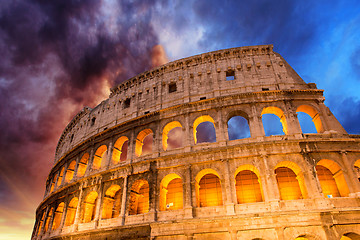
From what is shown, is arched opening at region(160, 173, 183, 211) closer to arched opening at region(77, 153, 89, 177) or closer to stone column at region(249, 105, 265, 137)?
stone column at region(249, 105, 265, 137)

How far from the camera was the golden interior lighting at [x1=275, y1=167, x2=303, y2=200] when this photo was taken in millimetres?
14316

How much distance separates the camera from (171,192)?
53.2 feet

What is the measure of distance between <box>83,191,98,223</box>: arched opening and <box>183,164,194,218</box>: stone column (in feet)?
26.7

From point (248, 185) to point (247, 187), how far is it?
0.49 ft

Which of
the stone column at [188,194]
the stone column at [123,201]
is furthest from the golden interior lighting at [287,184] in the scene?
the stone column at [123,201]

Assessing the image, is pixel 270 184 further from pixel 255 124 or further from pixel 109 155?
pixel 109 155

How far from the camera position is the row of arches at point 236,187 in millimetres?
14328

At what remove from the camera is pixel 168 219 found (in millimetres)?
14109

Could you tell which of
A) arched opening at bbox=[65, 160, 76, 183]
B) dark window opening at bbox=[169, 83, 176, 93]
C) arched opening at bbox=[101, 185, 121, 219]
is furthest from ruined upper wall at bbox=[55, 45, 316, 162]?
arched opening at bbox=[101, 185, 121, 219]

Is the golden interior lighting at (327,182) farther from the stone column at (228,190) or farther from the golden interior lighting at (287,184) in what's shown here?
the stone column at (228,190)

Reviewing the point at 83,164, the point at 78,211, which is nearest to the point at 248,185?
the point at 78,211

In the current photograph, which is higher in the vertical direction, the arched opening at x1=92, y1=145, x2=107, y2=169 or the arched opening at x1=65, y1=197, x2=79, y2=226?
the arched opening at x1=92, y1=145, x2=107, y2=169

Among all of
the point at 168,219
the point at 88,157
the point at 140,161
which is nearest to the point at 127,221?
the point at 168,219

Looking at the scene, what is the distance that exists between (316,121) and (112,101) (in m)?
17.8
